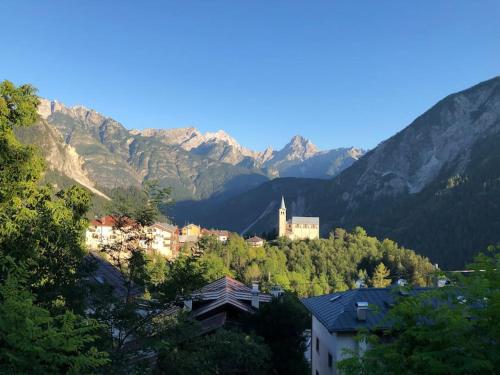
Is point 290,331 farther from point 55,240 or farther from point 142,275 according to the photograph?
point 55,240

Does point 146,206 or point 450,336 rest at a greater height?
point 146,206

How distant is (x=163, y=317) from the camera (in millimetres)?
13227

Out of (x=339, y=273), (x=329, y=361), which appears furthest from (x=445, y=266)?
(x=329, y=361)

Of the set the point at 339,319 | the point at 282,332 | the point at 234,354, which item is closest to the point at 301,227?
the point at 282,332

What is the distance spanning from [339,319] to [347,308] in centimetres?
123

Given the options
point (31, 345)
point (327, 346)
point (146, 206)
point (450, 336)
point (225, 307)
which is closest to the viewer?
point (31, 345)

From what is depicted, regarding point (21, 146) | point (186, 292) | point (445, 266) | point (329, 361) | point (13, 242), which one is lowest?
point (329, 361)

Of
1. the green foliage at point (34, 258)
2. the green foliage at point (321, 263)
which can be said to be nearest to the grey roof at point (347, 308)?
the green foliage at point (34, 258)

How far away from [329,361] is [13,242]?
1993cm

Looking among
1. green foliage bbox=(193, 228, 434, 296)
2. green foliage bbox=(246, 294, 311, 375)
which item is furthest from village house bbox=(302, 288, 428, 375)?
green foliage bbox=(193, 228, 434, 296)

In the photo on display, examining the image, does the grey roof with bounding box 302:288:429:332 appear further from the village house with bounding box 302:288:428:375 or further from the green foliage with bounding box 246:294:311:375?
the green foliage with bounding box 246:294:311:375

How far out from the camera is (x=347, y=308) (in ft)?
82.8

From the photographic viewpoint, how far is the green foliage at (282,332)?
25078mm

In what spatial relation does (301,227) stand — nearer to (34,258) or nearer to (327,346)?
(327,346)
